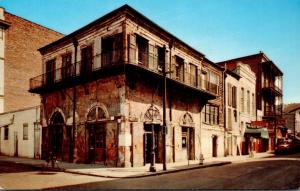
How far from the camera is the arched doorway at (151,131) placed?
19016 mm

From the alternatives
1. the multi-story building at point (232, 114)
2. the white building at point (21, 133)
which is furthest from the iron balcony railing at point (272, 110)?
the white building at point (21, 133)

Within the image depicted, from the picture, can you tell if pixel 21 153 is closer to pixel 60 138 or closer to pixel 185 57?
pixel 60 138

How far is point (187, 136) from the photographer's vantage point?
2361 cm

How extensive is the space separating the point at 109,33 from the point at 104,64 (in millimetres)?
1912

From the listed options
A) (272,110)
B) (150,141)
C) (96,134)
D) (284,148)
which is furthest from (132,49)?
(272,110)

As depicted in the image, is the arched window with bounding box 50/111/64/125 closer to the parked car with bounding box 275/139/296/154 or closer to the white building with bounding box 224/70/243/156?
the white building with bounding box 224/70/243/156

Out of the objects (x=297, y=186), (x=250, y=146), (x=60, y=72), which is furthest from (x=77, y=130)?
(x=250, y=146)

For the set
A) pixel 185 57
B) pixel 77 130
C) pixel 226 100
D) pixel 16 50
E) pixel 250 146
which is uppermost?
pixel 16 50

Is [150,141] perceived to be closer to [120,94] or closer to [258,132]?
[120,94]

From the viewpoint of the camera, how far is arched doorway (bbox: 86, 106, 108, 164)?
18.5 metres

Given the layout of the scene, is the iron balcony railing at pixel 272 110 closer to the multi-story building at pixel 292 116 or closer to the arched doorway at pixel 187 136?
the multi-story building at pixel 292 116

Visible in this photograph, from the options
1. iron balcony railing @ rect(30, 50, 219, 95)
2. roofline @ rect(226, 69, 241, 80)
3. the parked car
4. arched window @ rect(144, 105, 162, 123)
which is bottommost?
the parked car

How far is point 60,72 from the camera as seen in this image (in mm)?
22500

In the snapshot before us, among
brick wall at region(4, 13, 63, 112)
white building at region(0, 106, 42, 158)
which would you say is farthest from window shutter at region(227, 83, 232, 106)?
brick wall at region(4, 13, 63, 112)
